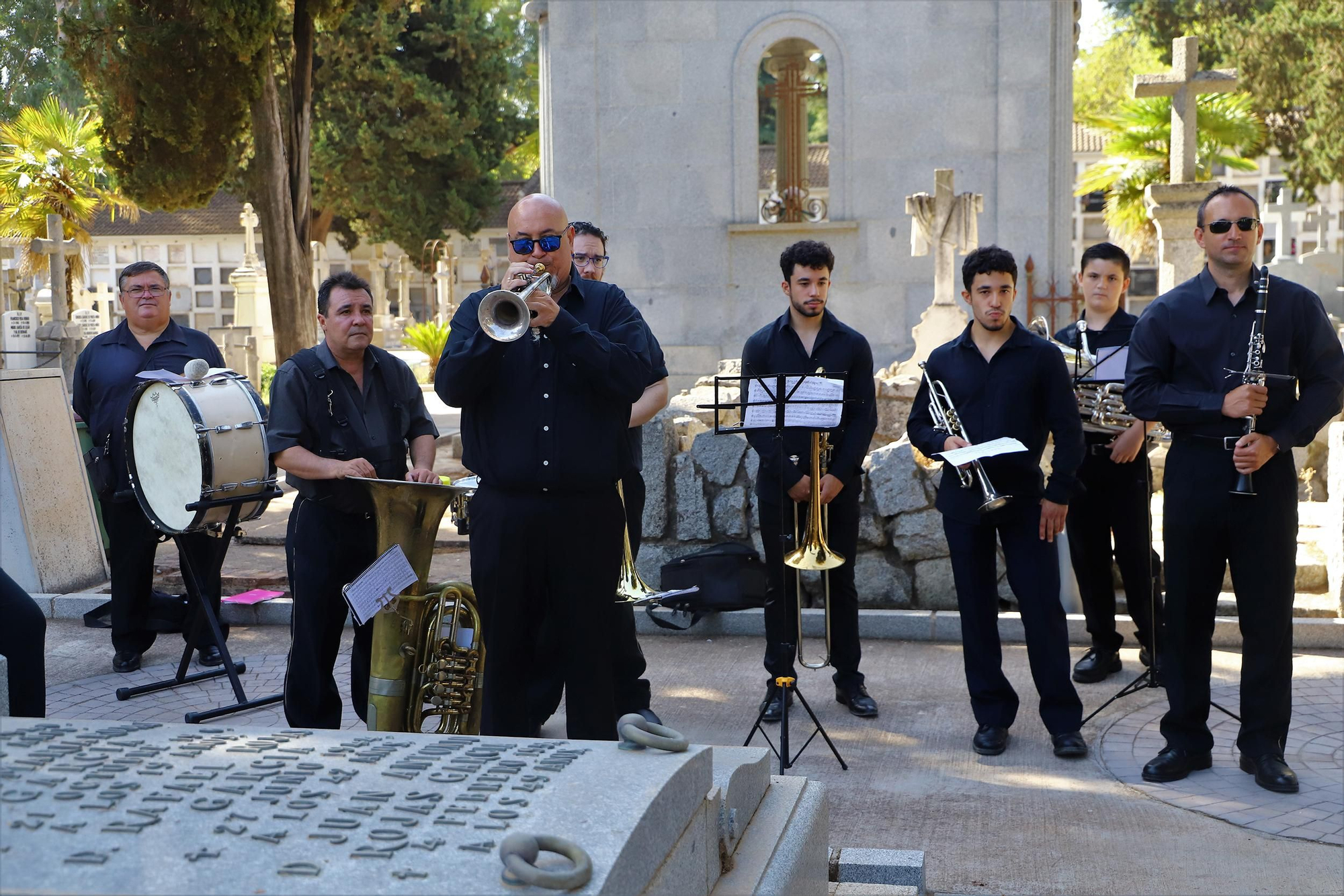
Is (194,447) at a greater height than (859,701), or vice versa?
(194,447)

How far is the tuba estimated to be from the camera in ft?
16.4

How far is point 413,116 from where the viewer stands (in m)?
31.8

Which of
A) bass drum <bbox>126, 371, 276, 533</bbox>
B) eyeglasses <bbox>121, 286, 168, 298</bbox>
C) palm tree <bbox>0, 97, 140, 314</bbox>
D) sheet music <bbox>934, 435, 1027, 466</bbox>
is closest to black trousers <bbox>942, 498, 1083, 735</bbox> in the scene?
sheet music <bbox>934, 435, 1027, 466</bbox>

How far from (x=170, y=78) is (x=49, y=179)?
17239mm

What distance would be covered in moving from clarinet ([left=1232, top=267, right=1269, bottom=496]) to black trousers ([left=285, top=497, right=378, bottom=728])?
331cm

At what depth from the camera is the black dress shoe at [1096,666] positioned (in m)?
6.48

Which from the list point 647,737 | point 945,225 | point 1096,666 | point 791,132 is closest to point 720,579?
point 1096,666

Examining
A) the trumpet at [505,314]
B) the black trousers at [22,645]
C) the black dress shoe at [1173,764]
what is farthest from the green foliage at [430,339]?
the trumpet at [505,314]

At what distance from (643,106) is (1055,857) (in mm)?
12056

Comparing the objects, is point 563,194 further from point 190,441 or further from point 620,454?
point 620,454

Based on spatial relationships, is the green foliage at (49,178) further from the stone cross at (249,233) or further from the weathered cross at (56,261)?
the weathered cross at (56,261)

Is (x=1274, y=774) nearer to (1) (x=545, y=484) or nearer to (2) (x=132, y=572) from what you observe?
(1) (x=545, y=484)

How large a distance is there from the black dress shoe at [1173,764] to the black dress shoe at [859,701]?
125 cm

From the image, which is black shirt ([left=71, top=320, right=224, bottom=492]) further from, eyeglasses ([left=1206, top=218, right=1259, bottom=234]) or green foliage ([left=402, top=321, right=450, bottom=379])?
green foliage ([left=402, top=321, right=450, bottom=379])
